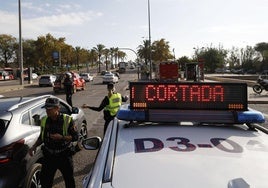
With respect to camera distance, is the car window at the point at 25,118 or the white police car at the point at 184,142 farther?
the car window at the point at 25,118

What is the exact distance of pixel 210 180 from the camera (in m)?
2.13

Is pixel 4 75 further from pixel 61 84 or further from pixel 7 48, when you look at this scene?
pixel 61 84

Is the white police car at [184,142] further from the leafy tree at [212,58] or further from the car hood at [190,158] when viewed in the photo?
the leafy tree at [212,58]

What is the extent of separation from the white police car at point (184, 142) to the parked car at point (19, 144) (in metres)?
1.17

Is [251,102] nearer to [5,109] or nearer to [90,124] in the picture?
[90,124]

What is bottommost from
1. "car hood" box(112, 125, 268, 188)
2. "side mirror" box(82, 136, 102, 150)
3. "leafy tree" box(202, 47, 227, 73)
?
"side mirror" box(82, 136, 102, 150)

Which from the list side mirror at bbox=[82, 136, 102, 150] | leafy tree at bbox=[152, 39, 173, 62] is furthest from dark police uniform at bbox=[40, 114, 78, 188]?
leafy tree at bbox=[152, 39, 173, 62]

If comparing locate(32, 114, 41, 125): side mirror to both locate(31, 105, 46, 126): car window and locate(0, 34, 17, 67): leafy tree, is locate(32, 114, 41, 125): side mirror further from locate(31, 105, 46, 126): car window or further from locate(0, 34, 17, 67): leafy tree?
locate(0, 34, 17, 67): leafy tree

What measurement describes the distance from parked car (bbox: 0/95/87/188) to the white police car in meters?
1.17

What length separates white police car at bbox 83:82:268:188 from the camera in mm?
2180

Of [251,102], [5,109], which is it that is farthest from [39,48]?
[5,109]

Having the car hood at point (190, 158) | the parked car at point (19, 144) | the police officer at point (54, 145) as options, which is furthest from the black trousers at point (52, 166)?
the car hood at point (190, 158)

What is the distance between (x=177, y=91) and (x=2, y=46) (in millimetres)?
111880

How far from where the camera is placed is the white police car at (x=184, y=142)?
85.8 inches
